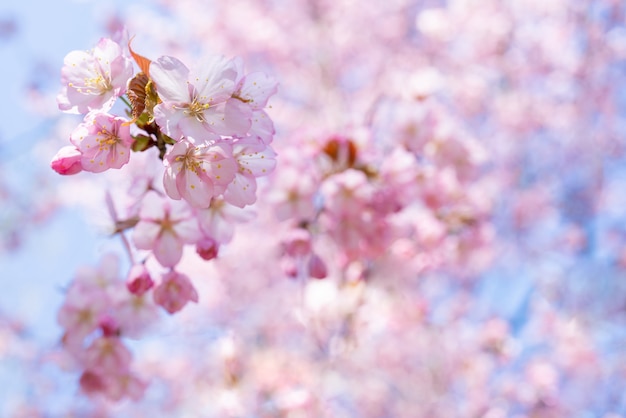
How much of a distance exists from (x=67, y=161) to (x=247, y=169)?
0.42m

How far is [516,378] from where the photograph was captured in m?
5.21

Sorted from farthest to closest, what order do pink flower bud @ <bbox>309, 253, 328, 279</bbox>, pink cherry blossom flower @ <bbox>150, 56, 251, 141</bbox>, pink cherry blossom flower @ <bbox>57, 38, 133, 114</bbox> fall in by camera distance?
pink flower bud @ <bbox>309, 253, 328, 279</bbox>, pink cherry blossom flower @ <bbox>57, 38, 133, 114</bbox>, pink cherry blossom flower @ <bbox>150, 56, 251, 141</bbox>

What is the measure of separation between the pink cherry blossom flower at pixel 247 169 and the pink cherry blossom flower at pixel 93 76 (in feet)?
1.02

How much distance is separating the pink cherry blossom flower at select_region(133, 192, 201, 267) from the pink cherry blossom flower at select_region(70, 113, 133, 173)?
0.34 meters

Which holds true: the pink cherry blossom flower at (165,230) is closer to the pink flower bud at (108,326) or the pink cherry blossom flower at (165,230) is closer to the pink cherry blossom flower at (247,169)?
the pink cherry blossom flower at (247,169)

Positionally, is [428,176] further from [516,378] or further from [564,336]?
[564,336]

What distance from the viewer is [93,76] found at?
1.33m

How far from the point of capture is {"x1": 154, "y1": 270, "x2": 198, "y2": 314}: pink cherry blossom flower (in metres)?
1.63

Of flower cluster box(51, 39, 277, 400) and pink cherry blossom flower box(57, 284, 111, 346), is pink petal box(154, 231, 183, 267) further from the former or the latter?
pink cherry blossom flower box(57, 284, 111, 346)

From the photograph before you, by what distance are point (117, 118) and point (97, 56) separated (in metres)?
0.22

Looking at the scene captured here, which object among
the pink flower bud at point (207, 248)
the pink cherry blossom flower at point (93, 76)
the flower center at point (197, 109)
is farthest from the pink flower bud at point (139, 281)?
the flower center at point (197, 109)

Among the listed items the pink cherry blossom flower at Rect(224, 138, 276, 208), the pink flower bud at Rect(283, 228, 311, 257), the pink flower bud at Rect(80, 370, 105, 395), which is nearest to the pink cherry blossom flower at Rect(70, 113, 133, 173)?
the pink cherry blossom flower at Rect(224, 138, 276, 208)

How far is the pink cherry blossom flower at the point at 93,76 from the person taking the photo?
4.22 feet

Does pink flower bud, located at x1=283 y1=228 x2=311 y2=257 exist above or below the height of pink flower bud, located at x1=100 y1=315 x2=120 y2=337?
above
